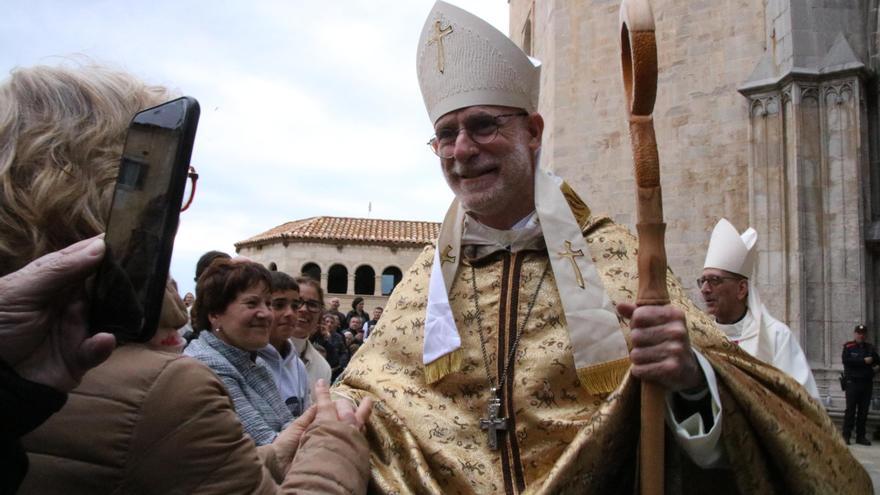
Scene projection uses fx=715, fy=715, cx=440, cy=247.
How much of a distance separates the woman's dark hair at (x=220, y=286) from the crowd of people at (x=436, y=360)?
10 mm

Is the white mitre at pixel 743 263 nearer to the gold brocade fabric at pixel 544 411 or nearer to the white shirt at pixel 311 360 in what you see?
the gold brocade fabric at pixel 544 411

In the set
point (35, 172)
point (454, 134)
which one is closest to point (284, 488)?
point (35, 172)

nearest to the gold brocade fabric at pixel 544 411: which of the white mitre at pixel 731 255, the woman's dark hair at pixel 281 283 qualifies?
the woman's dark hair at pixel 281 283

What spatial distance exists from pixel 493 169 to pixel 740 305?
10.8ft

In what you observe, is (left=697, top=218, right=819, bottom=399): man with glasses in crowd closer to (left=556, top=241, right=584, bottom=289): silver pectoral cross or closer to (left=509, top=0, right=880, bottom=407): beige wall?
(left=556, top=241, right=584, bottom=289): silver pectoral cross

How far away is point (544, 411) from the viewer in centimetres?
223

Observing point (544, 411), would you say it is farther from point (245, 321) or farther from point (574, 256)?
point (245, 321)

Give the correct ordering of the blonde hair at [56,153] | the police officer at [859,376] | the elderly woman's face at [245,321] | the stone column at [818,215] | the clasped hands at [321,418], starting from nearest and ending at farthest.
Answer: the blonde hair at [56,153] → the clasped hands at [321,418] → the elderly woman's face at [245,321] → the police officer at [859,376] → the stone column at [818,215]

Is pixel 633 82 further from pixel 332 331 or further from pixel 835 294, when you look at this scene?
pixel 835 294

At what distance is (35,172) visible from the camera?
1.13m

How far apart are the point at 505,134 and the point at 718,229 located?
3423mm

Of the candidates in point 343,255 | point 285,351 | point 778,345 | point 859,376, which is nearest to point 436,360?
point 285,351

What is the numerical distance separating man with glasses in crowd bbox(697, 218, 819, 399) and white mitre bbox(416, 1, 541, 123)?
2912 millimetres

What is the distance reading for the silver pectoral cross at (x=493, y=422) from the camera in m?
2.22
